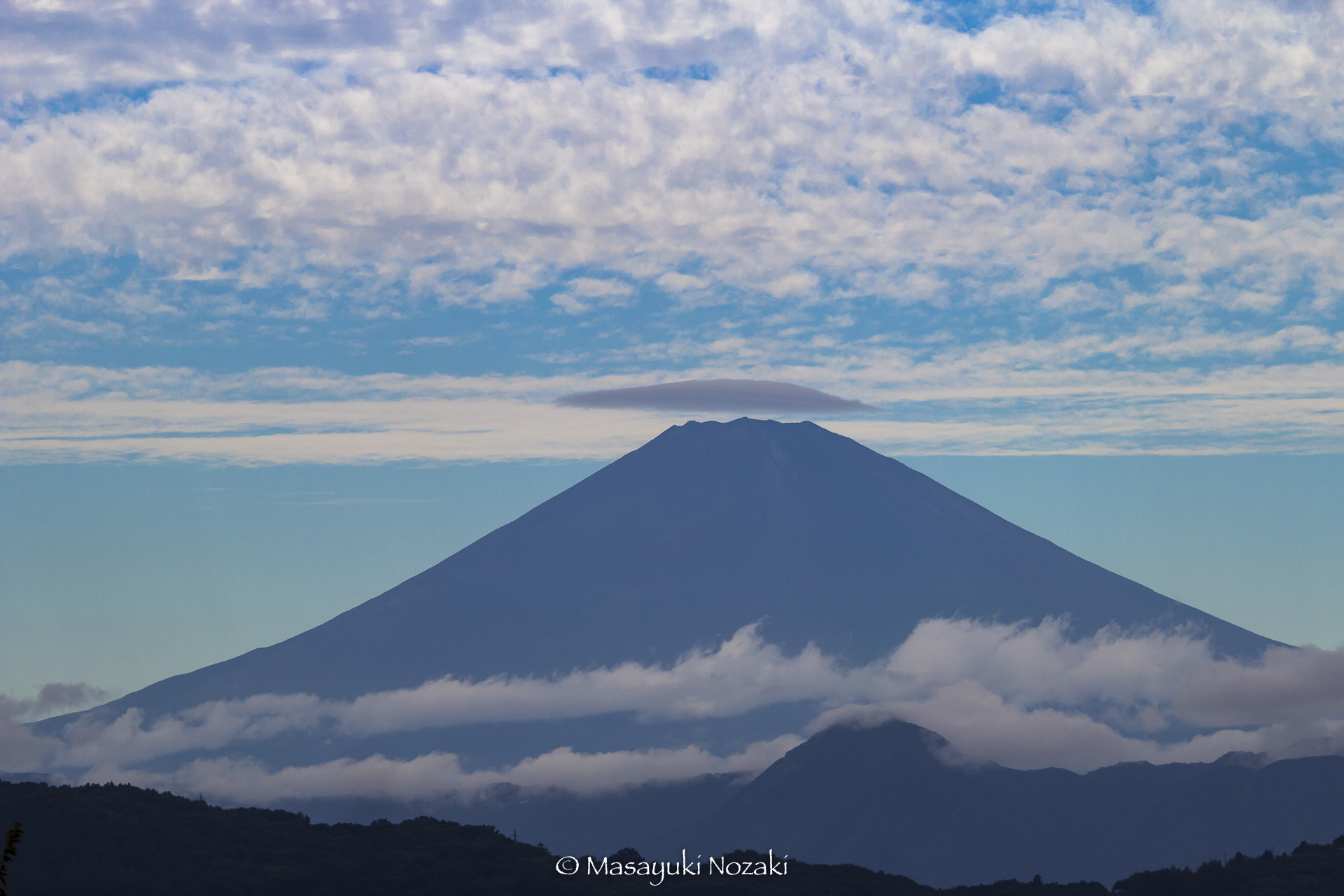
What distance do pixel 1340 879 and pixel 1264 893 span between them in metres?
10.1

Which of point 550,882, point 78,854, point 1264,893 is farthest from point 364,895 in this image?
point 1264,893

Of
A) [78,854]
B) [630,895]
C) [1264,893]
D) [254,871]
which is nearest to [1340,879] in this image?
[1264,893]

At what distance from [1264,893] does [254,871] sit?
470 ft

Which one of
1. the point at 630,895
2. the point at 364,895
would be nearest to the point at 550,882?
the point at 630,895

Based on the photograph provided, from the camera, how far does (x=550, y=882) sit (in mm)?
197125

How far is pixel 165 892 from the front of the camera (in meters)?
192

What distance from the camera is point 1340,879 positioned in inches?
7707

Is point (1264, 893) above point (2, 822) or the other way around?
the other way around

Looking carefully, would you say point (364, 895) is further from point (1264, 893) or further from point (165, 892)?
point (1264, 893)

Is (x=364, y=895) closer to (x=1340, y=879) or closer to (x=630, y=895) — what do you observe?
(x=630, y=895)

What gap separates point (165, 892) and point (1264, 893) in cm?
15336

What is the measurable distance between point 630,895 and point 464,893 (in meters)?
23.3

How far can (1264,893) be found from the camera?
199 m

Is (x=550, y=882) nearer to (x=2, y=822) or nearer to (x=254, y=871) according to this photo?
(x=254, y=871)
